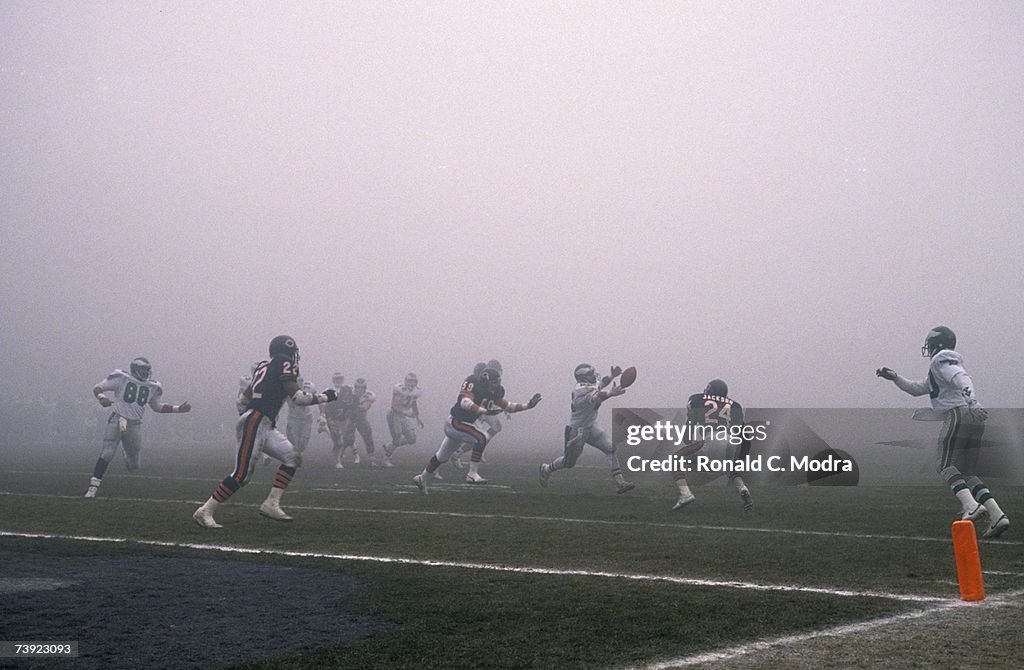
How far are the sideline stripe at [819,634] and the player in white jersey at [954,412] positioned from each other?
436 centimetres

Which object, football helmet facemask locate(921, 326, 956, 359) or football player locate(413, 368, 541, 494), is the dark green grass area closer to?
football helmet facemask locate(921, 326, 956, 359)

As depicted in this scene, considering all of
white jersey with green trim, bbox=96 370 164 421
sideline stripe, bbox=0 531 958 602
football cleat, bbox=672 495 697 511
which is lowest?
sideline stripe, bbox=0 531 958 602

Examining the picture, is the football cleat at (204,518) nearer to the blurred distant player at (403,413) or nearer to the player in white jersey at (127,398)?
the player in white jersey at (127,398)

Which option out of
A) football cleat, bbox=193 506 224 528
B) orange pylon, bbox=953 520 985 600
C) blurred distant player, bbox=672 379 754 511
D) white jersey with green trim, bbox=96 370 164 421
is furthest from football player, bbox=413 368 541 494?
orange pylon, bbox=953 520 985 600

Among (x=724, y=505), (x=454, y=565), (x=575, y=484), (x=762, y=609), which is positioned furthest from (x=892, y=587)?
(x=575, y=484)

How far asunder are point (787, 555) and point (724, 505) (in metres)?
5.76

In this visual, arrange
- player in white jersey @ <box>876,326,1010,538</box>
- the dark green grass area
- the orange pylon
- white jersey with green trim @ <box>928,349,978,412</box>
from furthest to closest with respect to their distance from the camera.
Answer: white jersey with green trim @ <box>928,349,978,412</box>, player in white jersey @ <box>876,326,1010,538</box>, the orange pylon, the dark green grass area

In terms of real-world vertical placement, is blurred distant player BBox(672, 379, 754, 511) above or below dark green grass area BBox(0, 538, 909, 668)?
above

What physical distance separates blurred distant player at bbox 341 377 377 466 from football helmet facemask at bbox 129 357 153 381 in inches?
403

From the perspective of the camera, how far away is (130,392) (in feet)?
59.0

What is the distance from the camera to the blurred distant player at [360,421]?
2855 centimetres

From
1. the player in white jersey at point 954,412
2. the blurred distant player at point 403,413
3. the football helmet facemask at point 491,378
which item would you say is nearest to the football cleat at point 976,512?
the player in white jersey at point 954,412

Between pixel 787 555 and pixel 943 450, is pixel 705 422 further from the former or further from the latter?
pixel 787 555

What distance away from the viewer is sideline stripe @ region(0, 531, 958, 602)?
7152 millimetres
